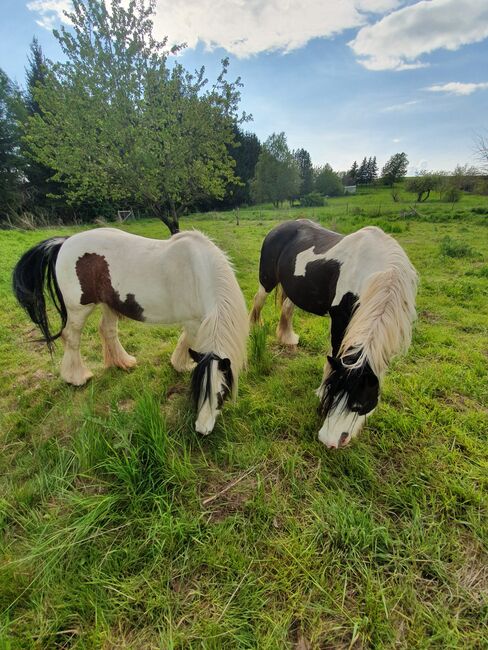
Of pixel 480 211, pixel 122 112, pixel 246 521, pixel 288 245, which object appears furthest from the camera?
pixel 480 211

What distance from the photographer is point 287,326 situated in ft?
12.5

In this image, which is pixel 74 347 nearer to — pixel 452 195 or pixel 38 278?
pixel 38 278

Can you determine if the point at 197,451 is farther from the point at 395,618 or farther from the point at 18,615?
the point at 395,618

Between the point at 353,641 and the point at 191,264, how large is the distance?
248 centimetres

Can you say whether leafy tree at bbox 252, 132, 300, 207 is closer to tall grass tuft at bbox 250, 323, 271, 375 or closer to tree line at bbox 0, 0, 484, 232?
tree line at bbox 0, 0, 484, 232

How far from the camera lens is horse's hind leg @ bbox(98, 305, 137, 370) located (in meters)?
3.21

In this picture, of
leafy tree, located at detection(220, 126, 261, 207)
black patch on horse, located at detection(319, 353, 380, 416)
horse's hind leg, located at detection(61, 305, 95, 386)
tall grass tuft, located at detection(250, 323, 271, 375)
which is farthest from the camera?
leafy tree, located at detection(220, 126, 261, 207)

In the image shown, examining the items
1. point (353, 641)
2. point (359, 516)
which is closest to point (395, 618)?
point (353, 641)

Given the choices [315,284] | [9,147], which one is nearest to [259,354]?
[315,284]

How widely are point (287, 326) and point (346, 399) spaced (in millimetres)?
2031

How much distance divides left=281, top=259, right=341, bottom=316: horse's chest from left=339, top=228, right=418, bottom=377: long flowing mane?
0.48 m

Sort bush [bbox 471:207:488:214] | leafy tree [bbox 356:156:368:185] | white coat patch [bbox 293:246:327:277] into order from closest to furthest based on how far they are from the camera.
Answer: white coat patch [bbox 293:246:327:277], bush [bbox 471:207:488:214], leafy tree [bbox 356:156:368:185]

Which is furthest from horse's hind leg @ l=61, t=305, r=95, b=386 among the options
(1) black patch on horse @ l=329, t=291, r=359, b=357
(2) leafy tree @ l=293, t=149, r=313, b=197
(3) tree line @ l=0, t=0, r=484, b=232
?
(2) leafy tree @ l=293, t=149, r=313, b=197

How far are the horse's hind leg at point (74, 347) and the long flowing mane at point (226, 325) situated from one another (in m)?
1.51
